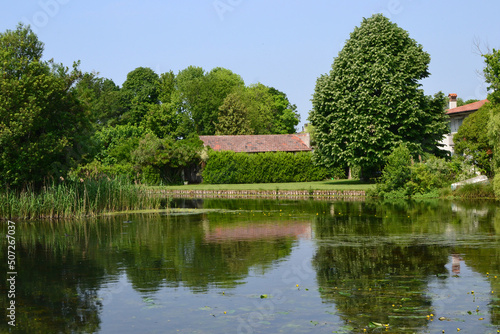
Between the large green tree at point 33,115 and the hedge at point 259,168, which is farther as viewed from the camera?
the hedge at point 259,168

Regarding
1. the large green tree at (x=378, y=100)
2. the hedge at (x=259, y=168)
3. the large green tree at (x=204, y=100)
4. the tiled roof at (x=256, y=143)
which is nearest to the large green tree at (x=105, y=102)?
the large green tree at (x=204, y=100)

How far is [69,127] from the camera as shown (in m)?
34.2

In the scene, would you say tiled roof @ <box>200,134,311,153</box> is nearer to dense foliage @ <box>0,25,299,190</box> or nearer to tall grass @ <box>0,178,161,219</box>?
dense foliage @ <box>0,25,299,190</box>

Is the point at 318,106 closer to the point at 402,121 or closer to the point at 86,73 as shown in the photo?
the point at 402,121

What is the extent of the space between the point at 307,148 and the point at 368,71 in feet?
91.4

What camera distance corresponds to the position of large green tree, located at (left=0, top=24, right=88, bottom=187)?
1212 inches

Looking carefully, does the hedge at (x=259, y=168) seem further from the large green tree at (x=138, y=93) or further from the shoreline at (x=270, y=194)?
the large green tree at (x=138, y=93)

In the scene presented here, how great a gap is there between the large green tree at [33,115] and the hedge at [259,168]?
35.7 meters

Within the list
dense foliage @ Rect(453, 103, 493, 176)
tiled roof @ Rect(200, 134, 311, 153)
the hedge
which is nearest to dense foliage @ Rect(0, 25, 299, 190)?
the hedge

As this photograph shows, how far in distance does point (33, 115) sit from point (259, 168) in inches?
1673

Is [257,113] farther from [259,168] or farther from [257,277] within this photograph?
[257,277]

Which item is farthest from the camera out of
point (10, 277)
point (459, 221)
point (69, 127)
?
point (69, 127)

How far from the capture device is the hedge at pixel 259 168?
7025 centimetres

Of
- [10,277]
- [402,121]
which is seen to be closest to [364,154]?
[402,121]
